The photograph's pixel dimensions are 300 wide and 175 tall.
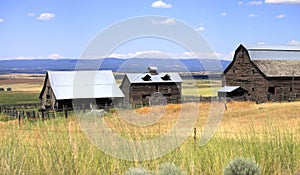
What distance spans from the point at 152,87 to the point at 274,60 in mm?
13926

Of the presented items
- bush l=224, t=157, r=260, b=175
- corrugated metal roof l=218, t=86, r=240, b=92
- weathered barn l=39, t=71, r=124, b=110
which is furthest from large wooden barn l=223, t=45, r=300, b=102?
bush l=224, t=157, r=260, b=175

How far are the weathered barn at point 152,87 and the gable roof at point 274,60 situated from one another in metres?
6.80

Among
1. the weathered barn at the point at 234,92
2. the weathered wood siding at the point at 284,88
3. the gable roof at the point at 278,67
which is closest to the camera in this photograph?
the weathered wood siding at the point at 284,88

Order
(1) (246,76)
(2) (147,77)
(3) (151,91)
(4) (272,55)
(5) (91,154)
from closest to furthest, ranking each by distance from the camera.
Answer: (5) (91,154) → (1) (246,76) → (4) (272,55) → (3) (151,91) → (2) (147,77)

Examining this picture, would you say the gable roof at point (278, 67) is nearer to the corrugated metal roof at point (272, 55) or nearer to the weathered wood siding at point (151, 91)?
the corrugated metal roof at point (272, 55)

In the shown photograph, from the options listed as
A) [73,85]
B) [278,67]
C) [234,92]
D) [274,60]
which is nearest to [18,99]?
[73,85]

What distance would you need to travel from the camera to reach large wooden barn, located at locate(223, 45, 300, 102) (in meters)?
43.2

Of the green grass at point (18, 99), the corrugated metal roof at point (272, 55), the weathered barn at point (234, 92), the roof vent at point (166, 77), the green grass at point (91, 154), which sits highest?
the corrugated metal roof at point (272, 55)

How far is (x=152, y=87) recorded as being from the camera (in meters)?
49.4

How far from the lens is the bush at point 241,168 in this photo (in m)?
5.41

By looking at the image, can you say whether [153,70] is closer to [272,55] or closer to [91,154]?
[272,55]

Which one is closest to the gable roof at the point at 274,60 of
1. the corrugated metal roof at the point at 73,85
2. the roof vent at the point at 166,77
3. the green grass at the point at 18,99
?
the roof vent at the point at 166,77

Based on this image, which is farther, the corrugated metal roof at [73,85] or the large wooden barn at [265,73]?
the large wooden barn at [265,73]

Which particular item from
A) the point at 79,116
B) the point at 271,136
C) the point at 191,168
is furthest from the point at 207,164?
the point at 79,116
